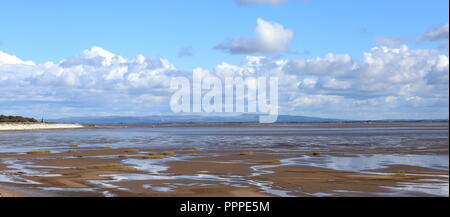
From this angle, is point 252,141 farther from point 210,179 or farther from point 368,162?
point 210,179

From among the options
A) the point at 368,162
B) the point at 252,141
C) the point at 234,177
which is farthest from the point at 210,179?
the point at 252,141

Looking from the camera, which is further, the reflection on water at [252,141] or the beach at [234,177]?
the reflection on water at [252,141]

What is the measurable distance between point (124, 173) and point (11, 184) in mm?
5777

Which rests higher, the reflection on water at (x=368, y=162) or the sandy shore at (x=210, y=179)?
the reflection on water at (x=368, y=162)

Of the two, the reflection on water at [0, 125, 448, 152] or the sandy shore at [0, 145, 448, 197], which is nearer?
the sandy shore at [0, 145, 448, 197]

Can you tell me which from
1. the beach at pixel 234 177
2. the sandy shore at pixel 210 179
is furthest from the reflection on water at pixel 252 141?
the sandy shore at pixel 210 179

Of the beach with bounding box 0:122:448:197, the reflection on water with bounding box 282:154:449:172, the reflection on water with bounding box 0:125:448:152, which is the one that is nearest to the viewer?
the beach with bounding box 0:122:448:197

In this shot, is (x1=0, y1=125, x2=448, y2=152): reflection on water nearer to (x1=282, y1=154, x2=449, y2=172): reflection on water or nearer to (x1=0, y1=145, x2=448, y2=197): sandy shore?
(x1=282, y1=154, x2=449, y2=172): reflection on water

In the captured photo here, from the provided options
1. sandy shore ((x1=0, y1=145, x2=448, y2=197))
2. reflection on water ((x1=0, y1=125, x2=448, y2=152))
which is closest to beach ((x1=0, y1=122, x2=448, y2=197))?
sandy shore ((x1=0, y1=145, x2=448, y2=197))

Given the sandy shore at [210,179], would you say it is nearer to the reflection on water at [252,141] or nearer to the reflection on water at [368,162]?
the reflection on water at [368,162]

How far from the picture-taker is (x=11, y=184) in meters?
20.7
